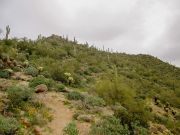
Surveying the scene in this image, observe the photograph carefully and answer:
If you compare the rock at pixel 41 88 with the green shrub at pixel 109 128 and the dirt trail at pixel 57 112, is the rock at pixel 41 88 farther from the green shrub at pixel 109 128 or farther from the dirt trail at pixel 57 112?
the green shrub at pixel 109 128

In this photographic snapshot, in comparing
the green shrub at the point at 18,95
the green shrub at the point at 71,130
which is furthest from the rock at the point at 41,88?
the green shrub at the point at 71,130

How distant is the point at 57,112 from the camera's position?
1440 cm

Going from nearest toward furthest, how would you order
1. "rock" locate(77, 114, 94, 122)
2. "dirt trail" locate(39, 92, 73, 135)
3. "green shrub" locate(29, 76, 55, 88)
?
"dirt trail" locate(39, 92, 73, 135) < "rock" locate(77, 114, 94, 122) < "green shrub" locate(29, 76, 55, 88)

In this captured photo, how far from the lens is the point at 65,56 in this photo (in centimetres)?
3347

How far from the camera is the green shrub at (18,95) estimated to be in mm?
13713

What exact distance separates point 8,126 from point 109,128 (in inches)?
153

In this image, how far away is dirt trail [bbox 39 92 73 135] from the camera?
1274 cm

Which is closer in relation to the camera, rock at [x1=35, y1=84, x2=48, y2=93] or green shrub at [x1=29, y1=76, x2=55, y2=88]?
rock at [x1=35, y1=84, x2=48, y2=93]

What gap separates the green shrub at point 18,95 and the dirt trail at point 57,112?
0.79m

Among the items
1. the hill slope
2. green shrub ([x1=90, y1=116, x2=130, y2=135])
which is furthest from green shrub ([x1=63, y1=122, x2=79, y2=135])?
the hill slope

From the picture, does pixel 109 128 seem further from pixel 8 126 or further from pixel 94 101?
pixel 8 126

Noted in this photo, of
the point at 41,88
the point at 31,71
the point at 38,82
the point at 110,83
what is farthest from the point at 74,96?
the point at 31,71

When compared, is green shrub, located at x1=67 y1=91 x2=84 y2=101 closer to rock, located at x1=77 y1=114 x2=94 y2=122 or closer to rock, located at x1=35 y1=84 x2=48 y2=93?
rock, located at x1=35 y1=84 x2=48 y2=93

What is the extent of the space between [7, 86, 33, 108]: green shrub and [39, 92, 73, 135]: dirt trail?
79 cm
